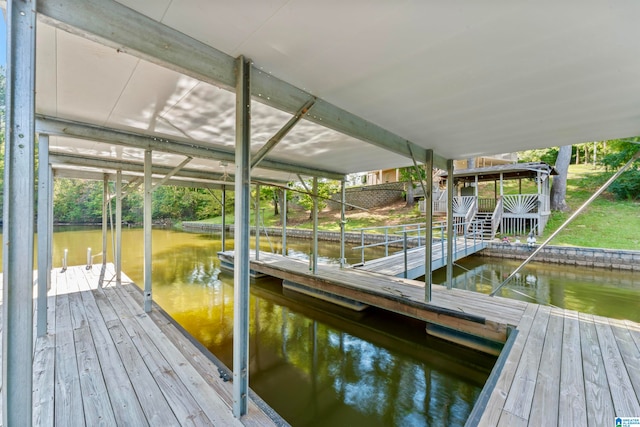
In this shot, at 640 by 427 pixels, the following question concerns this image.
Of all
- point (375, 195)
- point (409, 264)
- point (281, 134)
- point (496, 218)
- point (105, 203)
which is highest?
point (375, 195)

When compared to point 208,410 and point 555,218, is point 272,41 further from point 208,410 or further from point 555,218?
point 555,218

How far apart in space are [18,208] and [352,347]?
3678 millimetres

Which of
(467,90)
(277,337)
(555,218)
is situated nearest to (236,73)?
(467,90)

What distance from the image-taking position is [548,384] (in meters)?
2.13

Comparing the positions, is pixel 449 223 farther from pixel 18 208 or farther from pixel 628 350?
pixel 18 208

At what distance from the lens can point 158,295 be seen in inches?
217

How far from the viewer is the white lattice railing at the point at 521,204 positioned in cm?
1045

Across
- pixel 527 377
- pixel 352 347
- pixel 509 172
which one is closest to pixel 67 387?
pixel 352 347

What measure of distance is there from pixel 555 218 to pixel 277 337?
43.2ft

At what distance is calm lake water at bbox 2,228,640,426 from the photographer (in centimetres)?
261

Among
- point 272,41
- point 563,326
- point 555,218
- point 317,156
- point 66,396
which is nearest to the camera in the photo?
point 272,41

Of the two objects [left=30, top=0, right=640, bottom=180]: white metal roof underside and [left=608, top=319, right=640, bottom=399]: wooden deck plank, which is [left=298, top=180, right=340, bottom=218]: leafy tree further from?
[left=608, top=319, right=640, bottom=399]: wooden deck plank

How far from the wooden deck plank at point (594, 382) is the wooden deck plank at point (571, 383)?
29 millimetres

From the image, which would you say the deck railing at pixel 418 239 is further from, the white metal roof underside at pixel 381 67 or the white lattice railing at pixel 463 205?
the white metal roof underside at pixel 381 67
